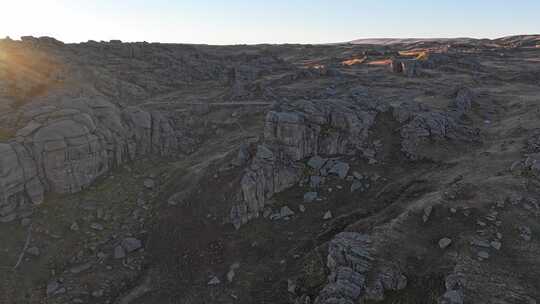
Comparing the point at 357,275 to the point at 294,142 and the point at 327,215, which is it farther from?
the point at 294,142

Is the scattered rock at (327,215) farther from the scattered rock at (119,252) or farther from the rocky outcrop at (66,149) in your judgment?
the rocky outcrop at (66,149)

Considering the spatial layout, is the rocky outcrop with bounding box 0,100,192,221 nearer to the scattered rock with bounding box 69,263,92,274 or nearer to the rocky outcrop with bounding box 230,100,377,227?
the scattered rock with bounding box 69,263,92,274

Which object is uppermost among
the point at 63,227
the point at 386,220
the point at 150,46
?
the point at 150,46

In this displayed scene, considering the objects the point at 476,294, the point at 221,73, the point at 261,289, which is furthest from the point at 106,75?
the point at 476,294

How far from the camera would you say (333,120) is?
35375 millimetres

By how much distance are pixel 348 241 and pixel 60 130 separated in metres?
25.2

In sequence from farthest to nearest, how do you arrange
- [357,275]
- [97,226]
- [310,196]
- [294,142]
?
[294,142] → [97,226] → [310,196] → [357,275]

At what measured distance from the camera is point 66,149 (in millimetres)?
32938

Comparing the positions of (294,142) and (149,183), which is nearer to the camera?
(294,142)

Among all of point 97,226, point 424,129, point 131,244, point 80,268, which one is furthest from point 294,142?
point 80,268

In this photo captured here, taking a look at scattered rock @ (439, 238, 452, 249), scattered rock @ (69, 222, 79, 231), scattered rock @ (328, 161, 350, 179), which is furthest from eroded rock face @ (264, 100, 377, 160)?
scattered rock @ (69, 222, 79, 231)

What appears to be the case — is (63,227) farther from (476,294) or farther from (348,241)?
(476,294)

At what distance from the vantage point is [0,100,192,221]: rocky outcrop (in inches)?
1204

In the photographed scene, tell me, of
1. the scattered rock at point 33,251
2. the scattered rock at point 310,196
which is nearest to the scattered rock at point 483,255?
the scattered rock at point 310,196
